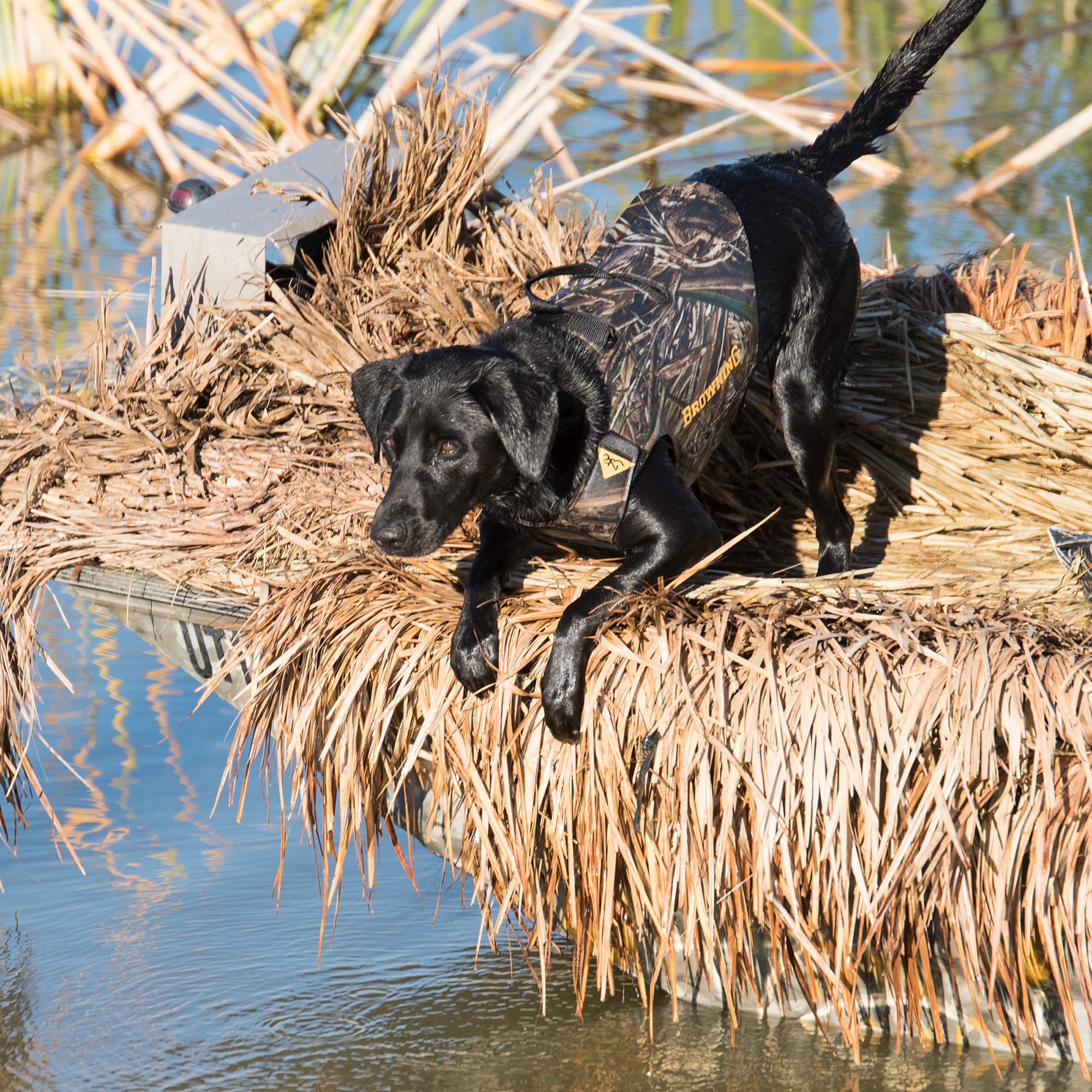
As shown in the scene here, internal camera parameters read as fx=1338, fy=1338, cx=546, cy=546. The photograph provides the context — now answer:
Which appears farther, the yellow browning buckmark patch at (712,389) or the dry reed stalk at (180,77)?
the dry reed stalk at (180,77)

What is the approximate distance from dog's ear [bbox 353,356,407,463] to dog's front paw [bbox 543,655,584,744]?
559 millimetres

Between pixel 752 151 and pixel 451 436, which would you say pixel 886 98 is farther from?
pixel 752 151

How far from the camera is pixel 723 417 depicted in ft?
9.57

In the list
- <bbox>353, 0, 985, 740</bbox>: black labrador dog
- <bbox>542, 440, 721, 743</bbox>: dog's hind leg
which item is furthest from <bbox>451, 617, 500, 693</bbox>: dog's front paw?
<bbox>542, 440, 721, 743</bbox>: dog's hind leg

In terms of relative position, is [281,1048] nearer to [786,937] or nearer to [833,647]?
[786,937]

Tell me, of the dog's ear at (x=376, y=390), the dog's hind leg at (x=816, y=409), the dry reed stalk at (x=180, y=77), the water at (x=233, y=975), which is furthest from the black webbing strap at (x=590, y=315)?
the dry reed stalk at (x=180, y=77)

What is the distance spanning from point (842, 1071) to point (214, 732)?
82.1 inches

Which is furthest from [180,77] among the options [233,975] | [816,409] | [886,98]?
[233,975]

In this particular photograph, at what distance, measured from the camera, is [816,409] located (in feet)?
10.2

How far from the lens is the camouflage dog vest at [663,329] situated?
262 cm

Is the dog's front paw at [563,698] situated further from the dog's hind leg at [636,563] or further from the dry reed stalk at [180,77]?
the dry reed stalk at [180,77]

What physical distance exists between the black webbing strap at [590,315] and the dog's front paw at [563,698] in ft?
2.18

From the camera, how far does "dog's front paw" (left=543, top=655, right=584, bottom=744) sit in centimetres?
241

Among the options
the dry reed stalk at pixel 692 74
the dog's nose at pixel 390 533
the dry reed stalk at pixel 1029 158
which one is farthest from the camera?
the dry reed stalk at pixel 692 74
